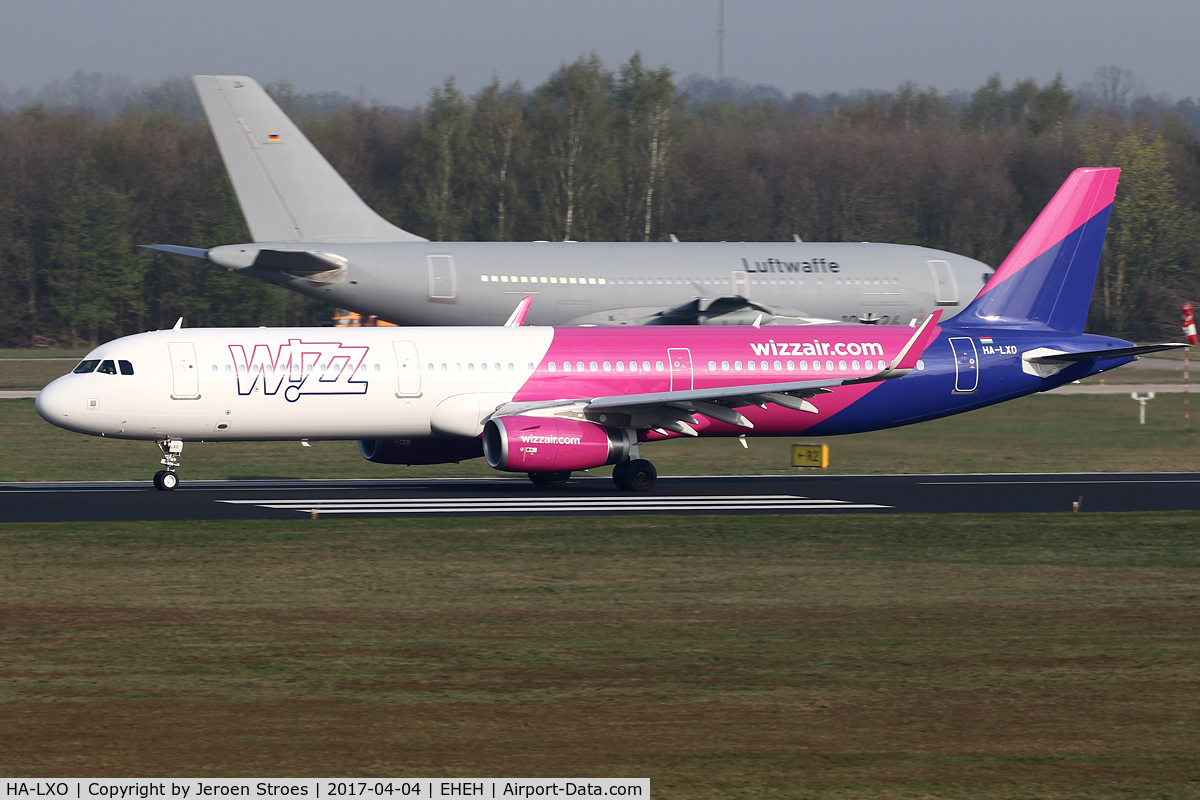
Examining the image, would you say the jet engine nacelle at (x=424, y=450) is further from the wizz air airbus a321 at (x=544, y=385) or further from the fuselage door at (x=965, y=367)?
the fuselage door at (x=965, y=367)

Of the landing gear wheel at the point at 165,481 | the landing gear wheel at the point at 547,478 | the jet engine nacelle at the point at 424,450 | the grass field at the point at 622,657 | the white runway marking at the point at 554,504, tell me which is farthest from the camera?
the landing gear wheel at the point at 547,478

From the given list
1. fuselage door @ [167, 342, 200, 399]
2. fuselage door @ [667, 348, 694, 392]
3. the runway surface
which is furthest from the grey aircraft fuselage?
fuselage door @ [167, 342, 200, 399]

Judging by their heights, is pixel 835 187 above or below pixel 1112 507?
above

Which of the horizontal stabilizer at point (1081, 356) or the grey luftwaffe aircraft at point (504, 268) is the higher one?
the grey luftwaffe aircraft at point (504, 268)

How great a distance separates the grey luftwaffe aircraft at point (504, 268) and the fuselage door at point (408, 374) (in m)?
18.0

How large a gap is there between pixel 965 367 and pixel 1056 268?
4071 millimetres

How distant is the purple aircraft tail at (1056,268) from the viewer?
107ft

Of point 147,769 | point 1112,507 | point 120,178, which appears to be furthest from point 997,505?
point 120,178

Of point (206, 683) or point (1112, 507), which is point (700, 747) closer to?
point (206, 683)

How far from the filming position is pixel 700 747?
1025cm

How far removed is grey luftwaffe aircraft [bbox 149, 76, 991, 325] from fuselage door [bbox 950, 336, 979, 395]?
1522 cm

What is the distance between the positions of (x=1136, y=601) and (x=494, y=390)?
48.7ft

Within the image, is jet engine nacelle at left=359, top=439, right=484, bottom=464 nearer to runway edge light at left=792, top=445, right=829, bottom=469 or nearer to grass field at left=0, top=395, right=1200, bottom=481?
grass field at left=0, top=395, right=1200, bottom=481
